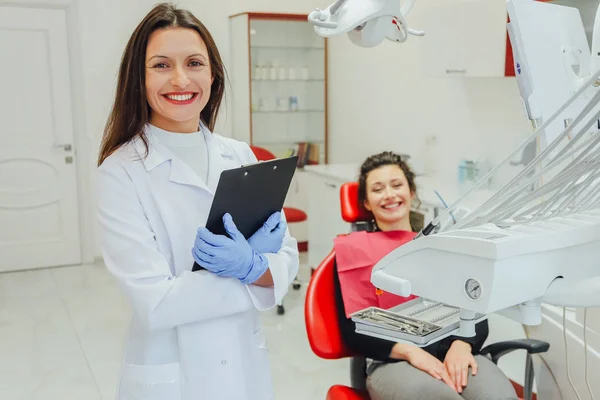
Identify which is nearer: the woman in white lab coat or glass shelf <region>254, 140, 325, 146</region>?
the woman in white lab coat

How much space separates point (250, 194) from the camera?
127 centimetres

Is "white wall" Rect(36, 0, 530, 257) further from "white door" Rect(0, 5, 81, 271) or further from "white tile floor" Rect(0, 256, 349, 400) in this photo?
"white tile floor" Rect(0, 256, 349, 400)

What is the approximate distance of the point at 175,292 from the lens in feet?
4.07

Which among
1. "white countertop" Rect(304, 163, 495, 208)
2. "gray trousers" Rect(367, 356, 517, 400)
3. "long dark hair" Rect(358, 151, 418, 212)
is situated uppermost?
"long dark hair" Rect(358, 151, 418, 212)

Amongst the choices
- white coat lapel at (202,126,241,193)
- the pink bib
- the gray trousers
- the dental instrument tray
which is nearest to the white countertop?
the pink bib

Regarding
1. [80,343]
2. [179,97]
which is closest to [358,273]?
[179,97]

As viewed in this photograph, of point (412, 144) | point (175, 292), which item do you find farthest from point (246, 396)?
point (412, 144)

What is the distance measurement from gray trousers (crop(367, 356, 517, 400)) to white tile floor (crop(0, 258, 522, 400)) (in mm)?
1048

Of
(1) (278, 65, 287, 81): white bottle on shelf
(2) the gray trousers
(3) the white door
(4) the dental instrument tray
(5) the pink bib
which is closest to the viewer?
(4) the dental instrument tray

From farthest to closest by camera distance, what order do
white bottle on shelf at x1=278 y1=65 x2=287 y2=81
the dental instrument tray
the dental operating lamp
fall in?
white bottle on shelf at x1=278 y1=65 x2=287 y2=81 → the dental instrument tray → the dental operating lamp

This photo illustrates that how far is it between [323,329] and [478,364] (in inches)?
19.0

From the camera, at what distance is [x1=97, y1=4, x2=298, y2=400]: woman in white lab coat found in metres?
1.25

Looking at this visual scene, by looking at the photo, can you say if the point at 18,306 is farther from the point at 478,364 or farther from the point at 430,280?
the point at 430,280

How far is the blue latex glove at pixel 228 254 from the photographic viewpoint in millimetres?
1223
